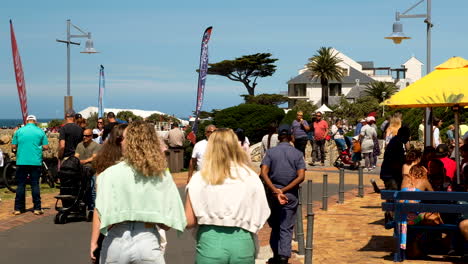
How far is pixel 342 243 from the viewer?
35.6 feet

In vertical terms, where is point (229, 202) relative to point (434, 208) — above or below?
above

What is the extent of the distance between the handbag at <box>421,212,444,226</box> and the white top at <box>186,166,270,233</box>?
15.5 feet

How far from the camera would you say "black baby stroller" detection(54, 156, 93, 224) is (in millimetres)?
12516

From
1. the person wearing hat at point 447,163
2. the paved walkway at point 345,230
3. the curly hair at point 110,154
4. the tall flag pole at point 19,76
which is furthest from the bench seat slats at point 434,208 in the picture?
the tall flag pole at point 19,76

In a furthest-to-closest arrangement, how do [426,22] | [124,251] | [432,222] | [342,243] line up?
[426,22], [342,243], [432,222], [124,251]

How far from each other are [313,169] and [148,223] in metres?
20.8

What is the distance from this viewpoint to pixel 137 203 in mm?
5211

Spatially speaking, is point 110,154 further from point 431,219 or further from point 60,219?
point 60,219

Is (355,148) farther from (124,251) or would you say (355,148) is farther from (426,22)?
(124,251)

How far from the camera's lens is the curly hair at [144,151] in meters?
5.23

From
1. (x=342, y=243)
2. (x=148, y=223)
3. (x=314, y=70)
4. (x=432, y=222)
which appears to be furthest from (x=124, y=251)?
(x=314, y=70)

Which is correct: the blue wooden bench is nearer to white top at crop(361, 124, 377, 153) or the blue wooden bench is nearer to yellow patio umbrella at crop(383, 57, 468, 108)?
yellow patio umbrella at crop(383, 57, 468, 108)

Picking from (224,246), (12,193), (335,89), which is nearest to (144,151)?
(224,246)

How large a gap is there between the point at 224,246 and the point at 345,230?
715cm
